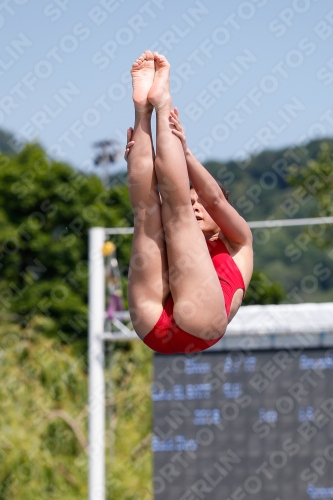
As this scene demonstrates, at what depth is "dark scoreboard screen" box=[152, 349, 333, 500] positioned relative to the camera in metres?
6.14

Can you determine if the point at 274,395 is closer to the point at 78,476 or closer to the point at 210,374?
the point at 210,374

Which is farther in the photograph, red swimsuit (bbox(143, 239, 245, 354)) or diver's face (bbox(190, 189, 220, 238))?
diver's face (bbox(190, 189, 220, 238))

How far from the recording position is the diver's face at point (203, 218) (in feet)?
12.4

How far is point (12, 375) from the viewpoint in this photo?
386 inches

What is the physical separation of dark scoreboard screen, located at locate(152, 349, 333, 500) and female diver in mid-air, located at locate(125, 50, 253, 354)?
2800 millimetres

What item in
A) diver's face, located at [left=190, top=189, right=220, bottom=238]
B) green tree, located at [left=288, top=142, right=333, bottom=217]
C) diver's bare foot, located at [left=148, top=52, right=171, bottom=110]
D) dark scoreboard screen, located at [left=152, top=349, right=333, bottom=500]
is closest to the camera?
diver's bare foot, located at [left=148, top=52, right=171, bottom=110]

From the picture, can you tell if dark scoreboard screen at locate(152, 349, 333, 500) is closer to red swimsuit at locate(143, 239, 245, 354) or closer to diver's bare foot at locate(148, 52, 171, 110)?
red swimsuit at locate(143, 239, 245, 354)

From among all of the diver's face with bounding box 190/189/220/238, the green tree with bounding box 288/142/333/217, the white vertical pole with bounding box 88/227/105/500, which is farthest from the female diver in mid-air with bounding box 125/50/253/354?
the green tree with bounding box 288/142/333/217

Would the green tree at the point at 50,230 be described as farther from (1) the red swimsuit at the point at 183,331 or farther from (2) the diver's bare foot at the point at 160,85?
(2) the diver's bare foot at the point at 160,85

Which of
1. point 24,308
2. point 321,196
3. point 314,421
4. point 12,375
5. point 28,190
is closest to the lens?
point 314,421

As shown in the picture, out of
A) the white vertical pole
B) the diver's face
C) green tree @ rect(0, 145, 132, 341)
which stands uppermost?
the diver's face

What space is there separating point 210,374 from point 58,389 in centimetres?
424

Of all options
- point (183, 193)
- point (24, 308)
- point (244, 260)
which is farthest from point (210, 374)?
point (24, 308)

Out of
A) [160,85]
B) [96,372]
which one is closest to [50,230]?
[96,372]
